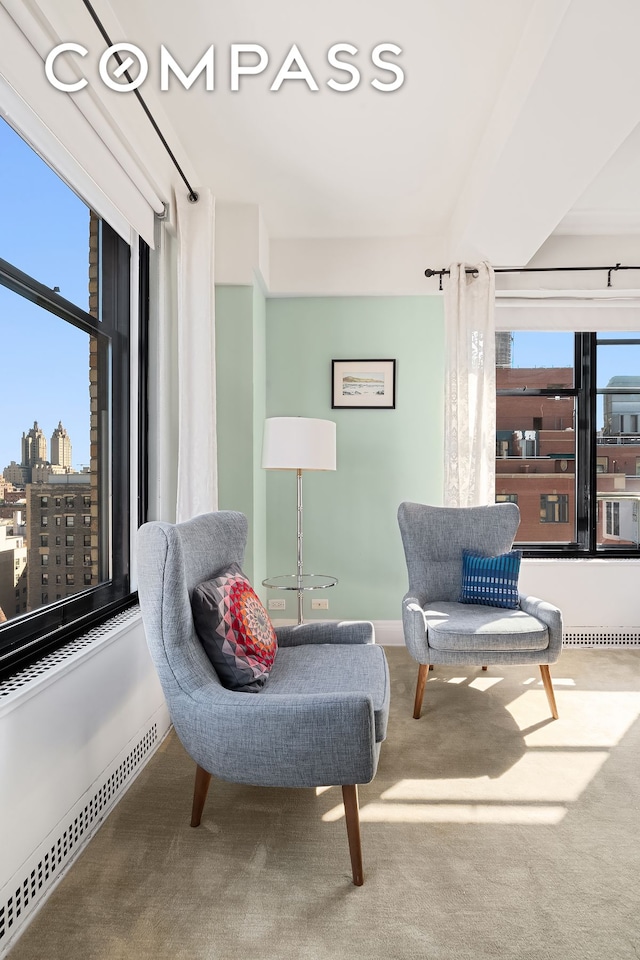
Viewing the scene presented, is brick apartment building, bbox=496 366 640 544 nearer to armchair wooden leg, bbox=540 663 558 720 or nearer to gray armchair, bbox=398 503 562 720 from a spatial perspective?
gray armchair, bbox=398 503 562 720

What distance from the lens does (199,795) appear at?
1812mm

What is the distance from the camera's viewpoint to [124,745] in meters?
2.04

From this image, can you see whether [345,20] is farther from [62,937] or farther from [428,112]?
[62,937]

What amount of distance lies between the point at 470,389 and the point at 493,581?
125 cm

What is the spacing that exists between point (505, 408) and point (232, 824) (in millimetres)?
3137

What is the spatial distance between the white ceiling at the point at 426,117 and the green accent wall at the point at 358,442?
557mm

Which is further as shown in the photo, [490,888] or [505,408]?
[505,408]

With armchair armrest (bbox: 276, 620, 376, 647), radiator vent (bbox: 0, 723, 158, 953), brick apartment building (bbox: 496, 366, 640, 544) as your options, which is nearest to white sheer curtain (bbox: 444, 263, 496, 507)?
brick apartment building (bbox: 496, 366, 640, 544)

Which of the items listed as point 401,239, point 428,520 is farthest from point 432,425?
point 401,239

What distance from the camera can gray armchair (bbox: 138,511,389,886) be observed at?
5.09ft

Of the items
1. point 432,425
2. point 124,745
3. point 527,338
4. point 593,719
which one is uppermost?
point 527,338

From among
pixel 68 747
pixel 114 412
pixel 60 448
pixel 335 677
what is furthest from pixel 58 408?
pixel 335 677

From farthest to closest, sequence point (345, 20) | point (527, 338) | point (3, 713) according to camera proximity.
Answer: point (527, 338), point (345, 20), point (3, 713)

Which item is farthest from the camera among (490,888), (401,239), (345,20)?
(401,239)
